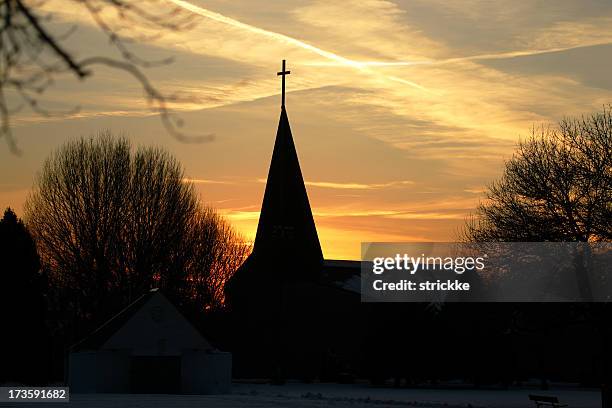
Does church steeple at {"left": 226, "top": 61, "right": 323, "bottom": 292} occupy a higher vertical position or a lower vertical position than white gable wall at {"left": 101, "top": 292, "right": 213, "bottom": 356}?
higher

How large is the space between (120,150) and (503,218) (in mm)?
28077

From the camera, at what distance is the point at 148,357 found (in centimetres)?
5262

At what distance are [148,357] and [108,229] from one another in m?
9.27

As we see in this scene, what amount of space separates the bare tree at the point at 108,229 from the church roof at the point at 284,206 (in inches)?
642

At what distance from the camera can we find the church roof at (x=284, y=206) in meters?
77.8

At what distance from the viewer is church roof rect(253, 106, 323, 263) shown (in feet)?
255

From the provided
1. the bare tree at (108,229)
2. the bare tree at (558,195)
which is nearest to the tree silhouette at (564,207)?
the bare tree at (558,195)

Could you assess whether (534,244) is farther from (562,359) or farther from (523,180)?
(562,359)

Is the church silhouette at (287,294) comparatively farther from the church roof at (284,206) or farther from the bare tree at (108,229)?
the bare tree at (108,229)

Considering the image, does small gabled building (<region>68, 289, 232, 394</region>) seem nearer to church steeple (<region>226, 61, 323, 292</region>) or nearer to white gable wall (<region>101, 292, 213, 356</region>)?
white gable wall (<region>101, 292, 213, 356</region>)

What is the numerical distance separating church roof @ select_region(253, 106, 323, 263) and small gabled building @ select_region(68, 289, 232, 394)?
25184mm

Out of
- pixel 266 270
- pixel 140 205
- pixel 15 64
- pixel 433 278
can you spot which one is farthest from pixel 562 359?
pixel 15 64

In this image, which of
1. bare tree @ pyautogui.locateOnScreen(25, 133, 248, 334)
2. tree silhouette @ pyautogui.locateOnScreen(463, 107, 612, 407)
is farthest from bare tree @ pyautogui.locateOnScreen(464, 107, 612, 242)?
bare tree @ pyautogui.locateOnScreen(25, 133, 248, 334)

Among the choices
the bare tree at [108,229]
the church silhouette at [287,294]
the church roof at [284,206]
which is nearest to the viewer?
the bare tree at [108,229]
